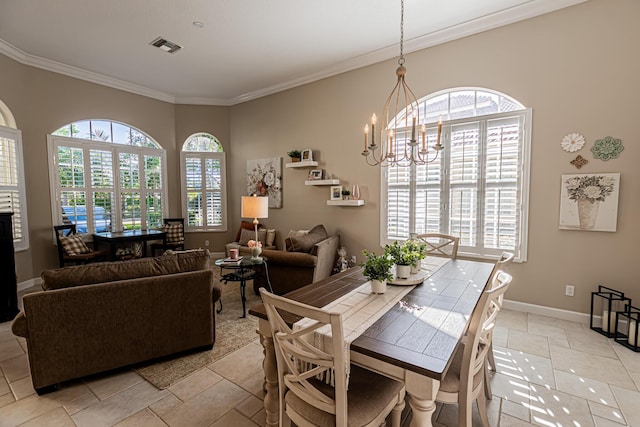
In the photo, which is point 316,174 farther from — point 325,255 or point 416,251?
point 416,251

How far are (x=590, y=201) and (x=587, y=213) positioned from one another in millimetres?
126

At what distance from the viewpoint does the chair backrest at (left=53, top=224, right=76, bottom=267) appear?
445cm

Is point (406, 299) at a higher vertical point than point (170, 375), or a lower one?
higher

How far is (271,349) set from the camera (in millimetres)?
1667

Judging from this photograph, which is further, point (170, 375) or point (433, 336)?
point (170, 375)

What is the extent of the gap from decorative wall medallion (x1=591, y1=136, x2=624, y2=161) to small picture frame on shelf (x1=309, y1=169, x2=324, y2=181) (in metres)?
3.39

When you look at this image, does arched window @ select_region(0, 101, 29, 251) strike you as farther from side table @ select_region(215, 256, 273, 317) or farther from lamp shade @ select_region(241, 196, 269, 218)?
lamp shade @ select_region(241, 196, 269, 218)

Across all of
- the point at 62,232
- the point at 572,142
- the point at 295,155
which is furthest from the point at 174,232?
the point at 572,142

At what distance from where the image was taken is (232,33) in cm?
372

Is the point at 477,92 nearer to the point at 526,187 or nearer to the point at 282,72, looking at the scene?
the point at 526,187

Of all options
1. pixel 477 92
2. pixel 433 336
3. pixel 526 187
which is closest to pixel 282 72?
pixel 477 92

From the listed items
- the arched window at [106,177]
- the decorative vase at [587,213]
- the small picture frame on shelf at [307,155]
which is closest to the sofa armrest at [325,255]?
the small picture frame on shelf at [307,155]

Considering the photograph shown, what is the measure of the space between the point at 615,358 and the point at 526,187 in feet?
5.75

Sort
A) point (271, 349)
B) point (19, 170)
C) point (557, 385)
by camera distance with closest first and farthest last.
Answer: point (271, 349) < point (557, 385) < point (19, 170)
